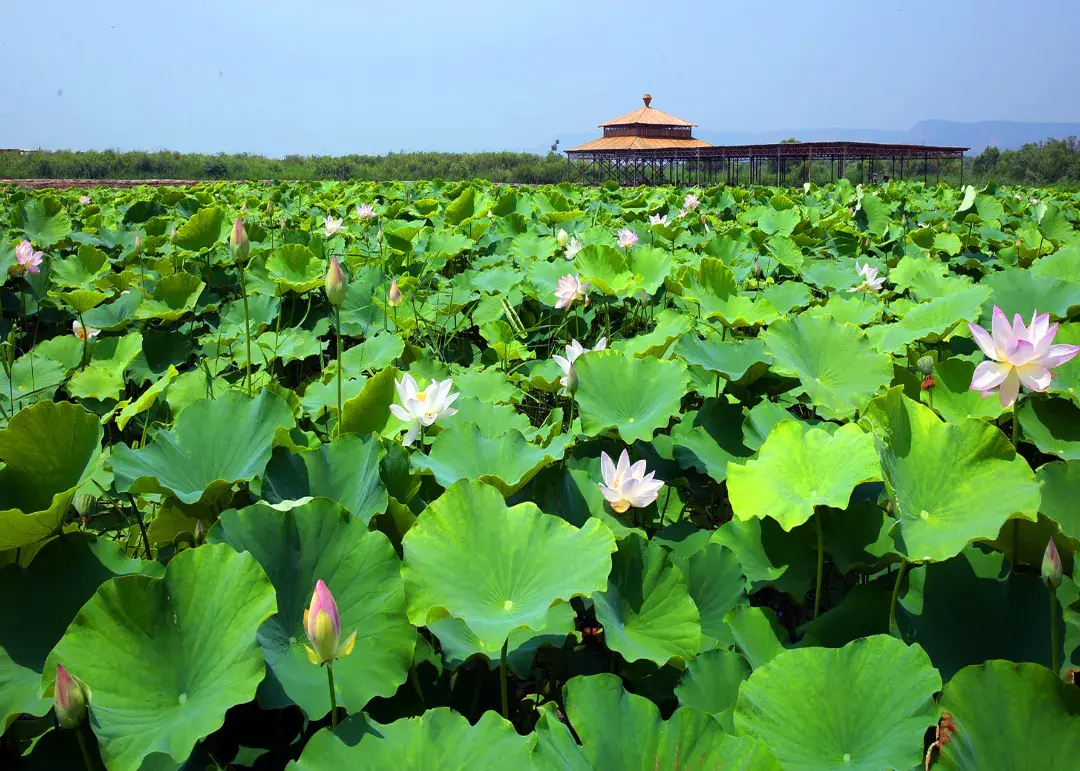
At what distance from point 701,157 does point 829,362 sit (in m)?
19.3

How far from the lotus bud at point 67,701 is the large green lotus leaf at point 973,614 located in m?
0.86

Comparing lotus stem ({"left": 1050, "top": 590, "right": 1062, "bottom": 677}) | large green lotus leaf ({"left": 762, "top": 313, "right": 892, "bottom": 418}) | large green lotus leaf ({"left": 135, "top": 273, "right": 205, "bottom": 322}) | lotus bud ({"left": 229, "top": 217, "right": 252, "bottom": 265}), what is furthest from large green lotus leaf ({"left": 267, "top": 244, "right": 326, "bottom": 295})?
lotus stem ({"left": 1050, "top": 590, "right": 1062, "bottom": 677})

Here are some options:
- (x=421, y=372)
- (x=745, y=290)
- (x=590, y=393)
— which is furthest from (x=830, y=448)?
(x=745, y=290)

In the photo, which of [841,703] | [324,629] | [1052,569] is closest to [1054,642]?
[1052,569]

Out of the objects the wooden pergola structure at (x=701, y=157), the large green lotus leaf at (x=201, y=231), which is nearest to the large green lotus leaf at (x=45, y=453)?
the large green lotus leaf at (x=201, y=231)

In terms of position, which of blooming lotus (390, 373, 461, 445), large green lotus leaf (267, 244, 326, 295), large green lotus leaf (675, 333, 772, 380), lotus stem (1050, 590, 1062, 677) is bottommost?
lotus stem (1050, 590, 1062, 677)

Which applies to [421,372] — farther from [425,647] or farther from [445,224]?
[445,224]

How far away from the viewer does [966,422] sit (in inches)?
37.3

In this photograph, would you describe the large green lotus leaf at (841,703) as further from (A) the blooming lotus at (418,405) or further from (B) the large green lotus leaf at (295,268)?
(B) the large green lotus leaf at (295,268)

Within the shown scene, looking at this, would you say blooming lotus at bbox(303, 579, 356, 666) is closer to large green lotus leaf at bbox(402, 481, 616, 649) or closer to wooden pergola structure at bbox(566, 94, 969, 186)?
large green lotus leaf at bbox(402, 481, 616, 649)

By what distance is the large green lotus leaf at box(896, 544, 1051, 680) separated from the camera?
0.83m

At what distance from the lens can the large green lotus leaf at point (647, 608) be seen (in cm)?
86

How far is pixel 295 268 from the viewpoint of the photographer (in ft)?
8.39

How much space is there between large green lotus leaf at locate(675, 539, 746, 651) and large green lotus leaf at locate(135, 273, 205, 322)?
79.0 inches
